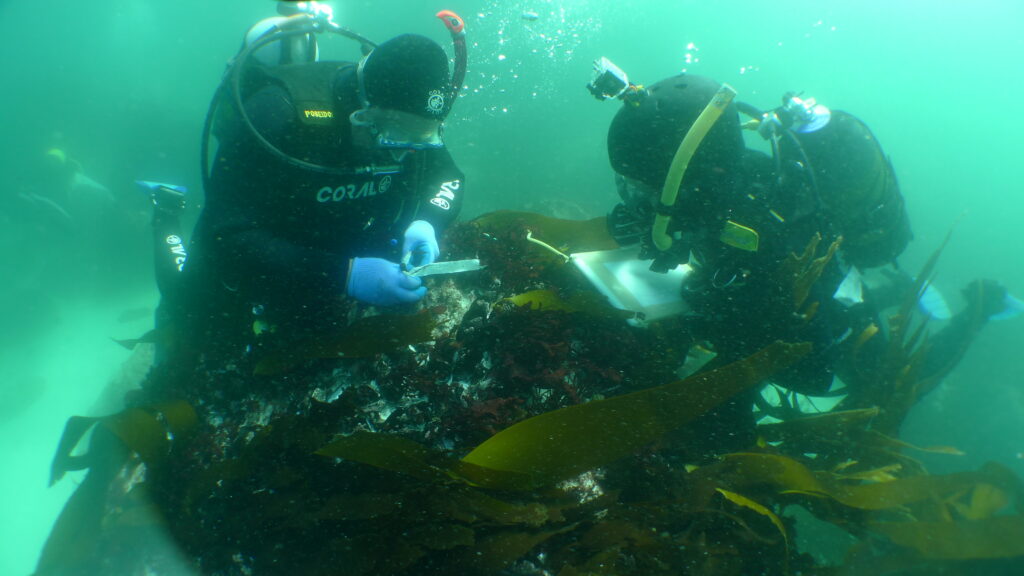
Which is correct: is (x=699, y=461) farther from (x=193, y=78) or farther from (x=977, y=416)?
(x=193, y=78)

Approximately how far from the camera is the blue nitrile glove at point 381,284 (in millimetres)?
2668

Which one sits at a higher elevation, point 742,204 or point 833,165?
point 833,165

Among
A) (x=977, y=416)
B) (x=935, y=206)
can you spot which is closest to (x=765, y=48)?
(x=935, y=206)

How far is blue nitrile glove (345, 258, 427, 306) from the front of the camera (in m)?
2.67

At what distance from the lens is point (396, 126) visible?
2.60m

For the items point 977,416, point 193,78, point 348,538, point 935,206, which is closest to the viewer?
point 348,538

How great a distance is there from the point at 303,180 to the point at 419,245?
0.93 metres

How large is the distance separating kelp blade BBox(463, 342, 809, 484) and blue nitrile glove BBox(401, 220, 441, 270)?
1.66 metres

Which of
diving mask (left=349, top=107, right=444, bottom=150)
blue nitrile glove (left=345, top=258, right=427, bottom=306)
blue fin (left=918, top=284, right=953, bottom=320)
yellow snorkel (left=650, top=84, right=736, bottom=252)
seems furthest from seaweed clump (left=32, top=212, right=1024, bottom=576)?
blue fin (left=918, top=284, right=953, bottom=320)

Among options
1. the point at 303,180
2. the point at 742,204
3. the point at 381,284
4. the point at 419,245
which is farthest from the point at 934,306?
the point at 303,180

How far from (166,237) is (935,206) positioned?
164ft

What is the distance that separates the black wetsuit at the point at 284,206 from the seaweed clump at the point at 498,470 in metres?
0.38

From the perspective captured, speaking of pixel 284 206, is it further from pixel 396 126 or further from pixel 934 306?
pixel 934 306

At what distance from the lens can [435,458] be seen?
70.1 inches
